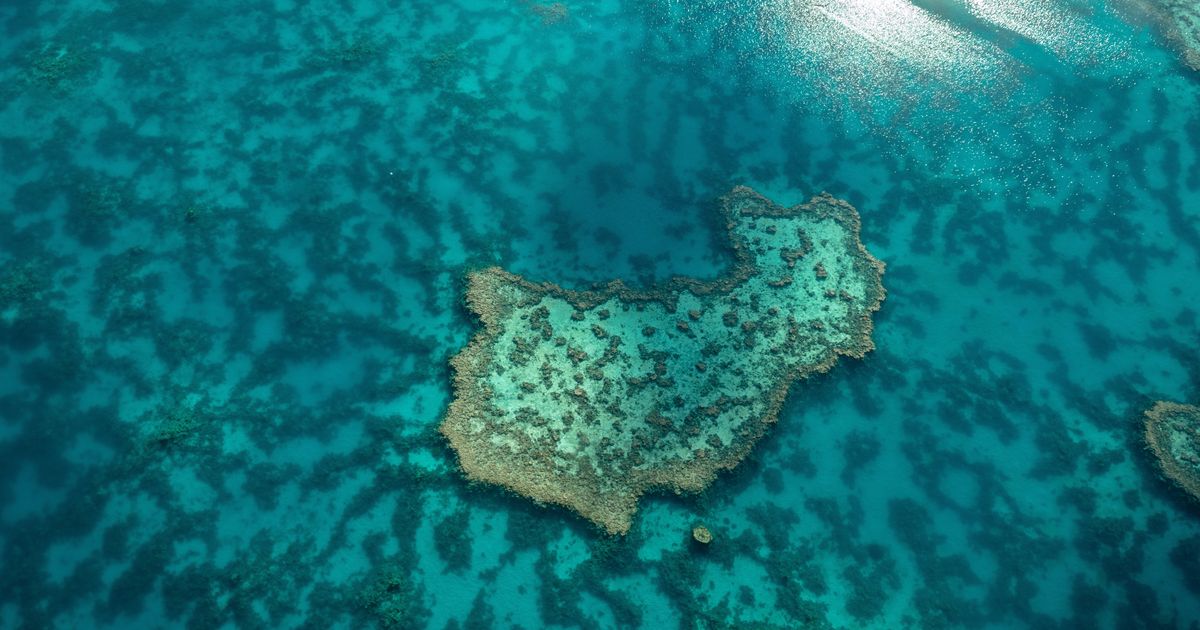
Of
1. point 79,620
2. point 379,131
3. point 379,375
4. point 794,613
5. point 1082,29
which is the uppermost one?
point 1082,29

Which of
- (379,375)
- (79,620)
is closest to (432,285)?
(379,375)

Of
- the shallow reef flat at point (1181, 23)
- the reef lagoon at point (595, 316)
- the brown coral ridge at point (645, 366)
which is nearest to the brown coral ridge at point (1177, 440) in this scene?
the reef lagoon at point (595, 316)

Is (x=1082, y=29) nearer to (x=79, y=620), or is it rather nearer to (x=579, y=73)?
(x=579, y=73)

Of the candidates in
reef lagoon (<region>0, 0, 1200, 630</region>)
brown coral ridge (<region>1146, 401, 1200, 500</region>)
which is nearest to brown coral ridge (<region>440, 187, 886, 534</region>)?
reef lagoon (<region>0, 0, 1200, 630</region>)

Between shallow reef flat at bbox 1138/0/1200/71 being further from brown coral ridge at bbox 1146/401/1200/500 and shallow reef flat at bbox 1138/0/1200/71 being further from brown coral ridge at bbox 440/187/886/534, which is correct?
brown coral ridge at bbox 440/187/886/534

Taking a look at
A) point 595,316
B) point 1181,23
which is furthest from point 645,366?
point 1181,23

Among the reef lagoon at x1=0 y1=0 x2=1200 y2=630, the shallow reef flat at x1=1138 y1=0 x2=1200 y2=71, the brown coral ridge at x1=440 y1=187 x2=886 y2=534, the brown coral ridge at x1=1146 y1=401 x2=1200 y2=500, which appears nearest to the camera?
the reef lagoon at x1=0 y1=0 x2=1200 y2=630

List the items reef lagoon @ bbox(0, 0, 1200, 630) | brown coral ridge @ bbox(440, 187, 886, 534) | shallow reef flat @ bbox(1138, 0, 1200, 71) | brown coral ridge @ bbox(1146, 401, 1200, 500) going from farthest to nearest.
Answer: shallow reef flat @ bbox(1138, 0, 1200, 71) → brown coral ridge @ bbox(1146, 401, 1200, 500) → brown coral ridge @ bbox(440, 187, 886, 534) → reef lagoon @ bbox(0, 0, 1200, 630)

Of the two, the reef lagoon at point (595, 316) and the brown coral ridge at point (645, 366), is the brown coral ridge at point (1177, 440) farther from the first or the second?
the brown coral ridge at point (645, 366)
